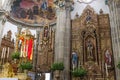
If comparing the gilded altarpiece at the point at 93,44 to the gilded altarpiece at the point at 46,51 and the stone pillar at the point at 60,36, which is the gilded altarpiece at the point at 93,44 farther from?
the gilded altarpiece at the point at 46,51

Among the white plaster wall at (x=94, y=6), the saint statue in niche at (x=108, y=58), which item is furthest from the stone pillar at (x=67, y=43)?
the saint statue in niche at (x=108, y=58)

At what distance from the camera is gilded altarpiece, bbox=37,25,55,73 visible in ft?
55.4

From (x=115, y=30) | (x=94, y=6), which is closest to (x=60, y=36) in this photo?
(x=115, y=30)

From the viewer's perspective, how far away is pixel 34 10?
21.6 meters

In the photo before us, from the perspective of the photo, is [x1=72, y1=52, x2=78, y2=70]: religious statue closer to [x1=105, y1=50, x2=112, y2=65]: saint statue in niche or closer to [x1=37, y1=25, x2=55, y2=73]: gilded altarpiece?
[x1=105, y1=50, x2=112, y2=65]: saint statue in niche

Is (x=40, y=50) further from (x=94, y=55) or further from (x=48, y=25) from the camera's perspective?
(x=94, y=55)

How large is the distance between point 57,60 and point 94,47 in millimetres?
3109

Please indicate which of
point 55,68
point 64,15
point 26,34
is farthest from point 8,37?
point 55,68

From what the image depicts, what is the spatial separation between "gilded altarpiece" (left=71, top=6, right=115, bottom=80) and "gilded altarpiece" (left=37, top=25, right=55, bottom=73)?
2979mm

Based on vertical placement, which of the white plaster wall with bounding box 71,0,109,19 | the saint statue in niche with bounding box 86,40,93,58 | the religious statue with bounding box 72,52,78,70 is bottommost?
the religious statue with bounding box 72,52,78,70

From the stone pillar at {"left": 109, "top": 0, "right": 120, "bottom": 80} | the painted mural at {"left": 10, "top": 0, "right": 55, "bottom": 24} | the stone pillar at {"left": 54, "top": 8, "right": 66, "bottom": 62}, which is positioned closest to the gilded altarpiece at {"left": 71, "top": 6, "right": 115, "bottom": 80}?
the stone pillar at {"left": 109, "top": 0, "right": 120, "bottom": 80}

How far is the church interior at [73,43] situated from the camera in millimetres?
13234

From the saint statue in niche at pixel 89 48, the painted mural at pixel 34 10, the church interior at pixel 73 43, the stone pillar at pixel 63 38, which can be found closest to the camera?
the church interior at pixel 73 43

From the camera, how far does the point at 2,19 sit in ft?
58.4
